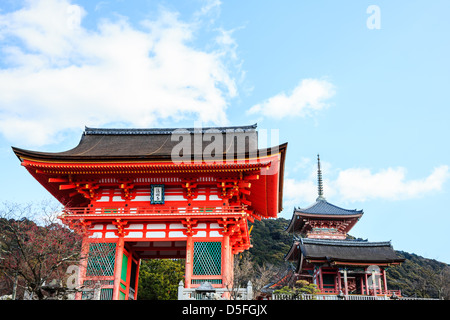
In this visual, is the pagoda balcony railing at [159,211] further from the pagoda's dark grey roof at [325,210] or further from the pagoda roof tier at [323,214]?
the pagoda's dark grey roof at [325,210]

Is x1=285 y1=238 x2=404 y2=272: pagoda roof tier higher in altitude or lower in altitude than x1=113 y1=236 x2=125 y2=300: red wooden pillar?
higher

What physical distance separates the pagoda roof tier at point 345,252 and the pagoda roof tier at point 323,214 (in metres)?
4.09

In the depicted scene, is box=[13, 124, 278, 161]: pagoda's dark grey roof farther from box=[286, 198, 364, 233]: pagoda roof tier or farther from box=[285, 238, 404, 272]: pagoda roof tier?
box=[286, 198, 364, 233]: pagoda roof tier

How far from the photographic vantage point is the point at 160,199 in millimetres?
21922

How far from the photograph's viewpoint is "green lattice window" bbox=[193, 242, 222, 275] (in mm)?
20391

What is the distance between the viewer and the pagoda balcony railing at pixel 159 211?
20.8 m

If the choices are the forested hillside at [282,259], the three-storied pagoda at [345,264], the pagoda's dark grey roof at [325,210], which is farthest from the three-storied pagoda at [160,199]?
the forested hillside at [282,259]

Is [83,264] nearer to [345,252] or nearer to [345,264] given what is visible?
[345,264]

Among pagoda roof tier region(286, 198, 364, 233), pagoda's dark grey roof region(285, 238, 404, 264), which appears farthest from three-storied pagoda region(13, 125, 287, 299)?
Answer: pagoda roof tier region(286, 198, 364, 233)

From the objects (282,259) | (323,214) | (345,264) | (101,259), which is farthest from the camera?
(282,259)

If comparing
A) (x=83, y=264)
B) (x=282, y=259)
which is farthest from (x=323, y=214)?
(x=83, y=264)

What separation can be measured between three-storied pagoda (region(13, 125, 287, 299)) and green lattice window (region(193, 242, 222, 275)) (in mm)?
45

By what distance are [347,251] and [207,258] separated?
18.3 metres

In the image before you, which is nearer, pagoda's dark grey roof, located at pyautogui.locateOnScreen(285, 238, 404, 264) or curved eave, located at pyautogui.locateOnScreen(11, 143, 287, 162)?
curved eave, located at pyautogui.locateOnScreen(11, 143, 287, 162)
